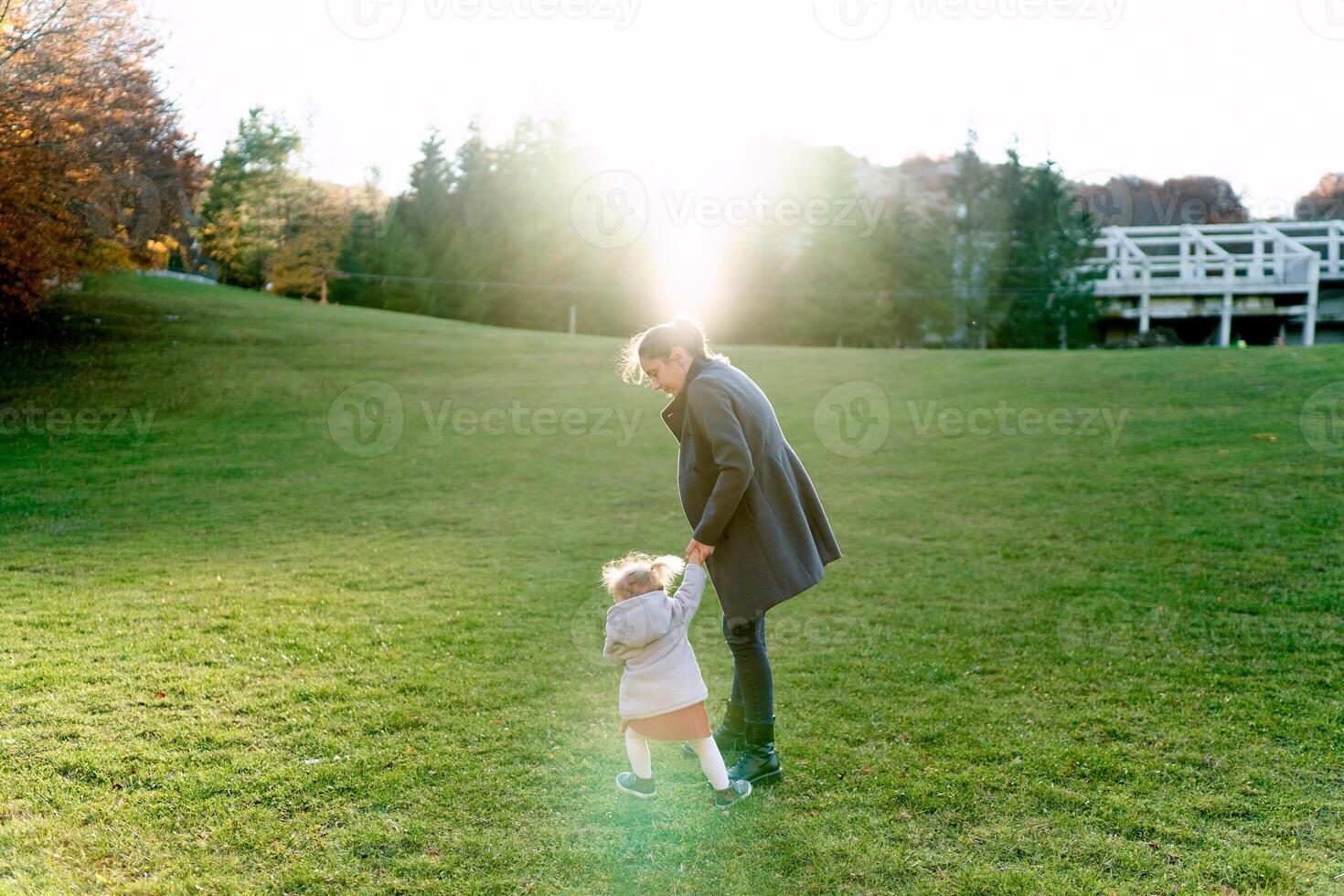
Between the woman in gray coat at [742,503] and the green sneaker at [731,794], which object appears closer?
the woman in gray coat at [742,503]

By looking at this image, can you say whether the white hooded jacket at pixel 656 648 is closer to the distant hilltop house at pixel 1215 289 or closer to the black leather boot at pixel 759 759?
the black leather boot at pixel 759 759

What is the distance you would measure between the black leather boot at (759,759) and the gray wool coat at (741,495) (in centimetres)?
59

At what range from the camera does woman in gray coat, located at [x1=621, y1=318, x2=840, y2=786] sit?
389 centimetres

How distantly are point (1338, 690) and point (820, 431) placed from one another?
436 inches

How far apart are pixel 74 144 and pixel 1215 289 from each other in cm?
4257

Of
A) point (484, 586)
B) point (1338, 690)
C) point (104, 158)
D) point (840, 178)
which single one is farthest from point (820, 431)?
point (840, 178)

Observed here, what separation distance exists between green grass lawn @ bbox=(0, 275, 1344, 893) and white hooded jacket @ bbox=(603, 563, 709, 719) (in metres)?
0.54

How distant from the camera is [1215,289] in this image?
135 ft

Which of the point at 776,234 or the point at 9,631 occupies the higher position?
the point at 776,234

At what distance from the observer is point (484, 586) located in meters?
7.88

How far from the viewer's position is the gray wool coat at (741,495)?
12.7 ft

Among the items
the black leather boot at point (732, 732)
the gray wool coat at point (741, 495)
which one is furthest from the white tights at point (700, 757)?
the gray wool coat at point (741, 495)

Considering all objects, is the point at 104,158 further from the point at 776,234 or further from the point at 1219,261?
the point at 1219,261

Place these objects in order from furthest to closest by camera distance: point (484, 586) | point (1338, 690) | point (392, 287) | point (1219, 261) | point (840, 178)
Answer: point (840, 178)
point (392, 287)
point (1219, 261)
point (484, 586)
point (1338, 690)
